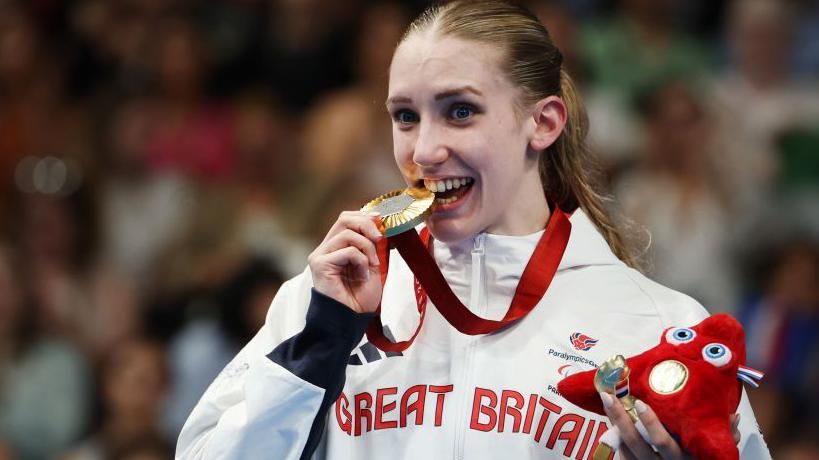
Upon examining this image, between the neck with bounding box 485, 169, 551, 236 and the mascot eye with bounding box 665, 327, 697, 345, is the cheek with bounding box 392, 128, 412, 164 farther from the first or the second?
the mascot eye with bounding box 665, 327, 697, 345

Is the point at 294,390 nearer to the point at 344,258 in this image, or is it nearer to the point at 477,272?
the point at 344,258

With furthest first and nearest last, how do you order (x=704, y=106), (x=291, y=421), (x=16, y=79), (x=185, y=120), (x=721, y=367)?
(x=16, y=79), (x=185, y=120), (x=704, y=106), (x=291, y=421), (x=721, y=367)

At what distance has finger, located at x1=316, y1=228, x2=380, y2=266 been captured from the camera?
252 cm

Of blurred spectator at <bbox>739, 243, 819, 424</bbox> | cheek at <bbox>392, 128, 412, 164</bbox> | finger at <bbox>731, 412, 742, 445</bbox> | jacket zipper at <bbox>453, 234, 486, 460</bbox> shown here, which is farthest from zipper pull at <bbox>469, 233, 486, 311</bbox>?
blurred spectator at <bbox>739, 243, 819, 424</bbox>

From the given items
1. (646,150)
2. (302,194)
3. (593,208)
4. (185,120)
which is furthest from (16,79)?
(593,208)

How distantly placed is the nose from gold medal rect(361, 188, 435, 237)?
2.6 inches

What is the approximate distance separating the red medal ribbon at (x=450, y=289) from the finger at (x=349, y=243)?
0.12m

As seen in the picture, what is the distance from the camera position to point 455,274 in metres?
2.79

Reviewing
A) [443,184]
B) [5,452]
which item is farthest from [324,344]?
[5,452]

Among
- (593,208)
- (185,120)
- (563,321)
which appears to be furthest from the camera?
(185,120)

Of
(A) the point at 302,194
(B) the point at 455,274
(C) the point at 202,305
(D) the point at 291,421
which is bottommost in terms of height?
(C) the point at 202,305

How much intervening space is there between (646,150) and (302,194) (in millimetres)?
1411

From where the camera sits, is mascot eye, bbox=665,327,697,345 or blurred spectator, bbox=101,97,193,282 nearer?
mascot eye, bbox=665,327,697,345

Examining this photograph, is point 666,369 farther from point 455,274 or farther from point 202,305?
point 202,305
